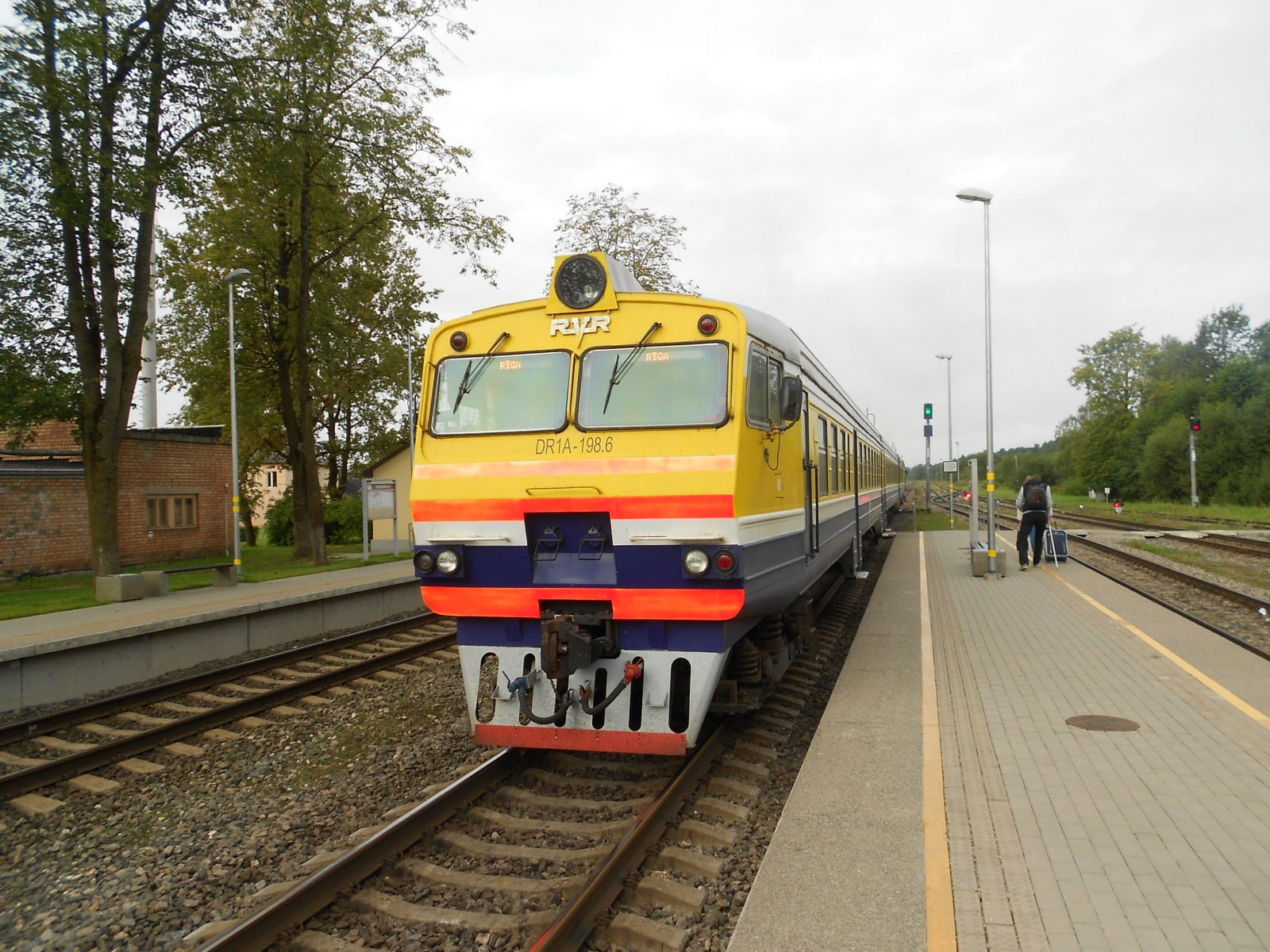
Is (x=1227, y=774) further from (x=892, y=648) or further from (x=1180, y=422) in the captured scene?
(x=1180, y=422)

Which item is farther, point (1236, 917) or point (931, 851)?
point (931, 851)

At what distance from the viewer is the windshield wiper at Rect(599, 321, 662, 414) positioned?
602 cm

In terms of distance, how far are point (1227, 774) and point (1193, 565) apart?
1498 centimetres

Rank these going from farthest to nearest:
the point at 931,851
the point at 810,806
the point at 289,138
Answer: the point at 289,138 < the point at 810,806 < the point at 931,851

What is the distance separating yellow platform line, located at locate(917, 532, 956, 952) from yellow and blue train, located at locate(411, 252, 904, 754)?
128 centimetres

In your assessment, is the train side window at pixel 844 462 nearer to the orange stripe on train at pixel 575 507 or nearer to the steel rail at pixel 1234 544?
the orange stripe on train at pixel 575 507

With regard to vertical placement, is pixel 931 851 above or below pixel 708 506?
below

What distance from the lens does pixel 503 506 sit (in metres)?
5.94

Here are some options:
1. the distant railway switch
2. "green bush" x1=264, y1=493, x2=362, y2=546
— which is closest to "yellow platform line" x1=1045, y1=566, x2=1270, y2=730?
the distant railway switch

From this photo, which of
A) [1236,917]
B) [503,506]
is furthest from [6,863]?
[1236,917]

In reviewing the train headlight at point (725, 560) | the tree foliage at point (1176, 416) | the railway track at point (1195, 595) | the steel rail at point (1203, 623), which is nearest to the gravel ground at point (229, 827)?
the train headlight at point (725, 560)

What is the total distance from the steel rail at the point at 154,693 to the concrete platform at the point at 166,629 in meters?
0.53

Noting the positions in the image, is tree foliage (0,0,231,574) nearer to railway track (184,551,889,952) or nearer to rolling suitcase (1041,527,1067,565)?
railway track (184,551,889,952)

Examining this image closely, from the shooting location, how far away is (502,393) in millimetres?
6348
